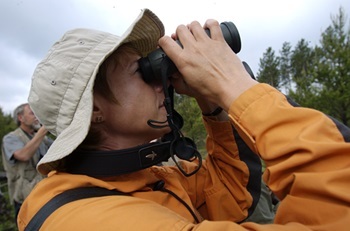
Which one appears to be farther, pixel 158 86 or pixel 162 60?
pixel 158 86

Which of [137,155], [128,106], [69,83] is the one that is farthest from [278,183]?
[69,83]

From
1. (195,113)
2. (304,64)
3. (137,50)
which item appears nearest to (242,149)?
(137,50)

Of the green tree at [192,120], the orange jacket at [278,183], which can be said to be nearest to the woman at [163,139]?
the orange jacket at [278,183]

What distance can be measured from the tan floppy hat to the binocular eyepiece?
0.14m

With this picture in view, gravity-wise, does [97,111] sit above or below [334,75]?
above

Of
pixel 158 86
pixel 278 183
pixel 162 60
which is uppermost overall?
pixel 162 60

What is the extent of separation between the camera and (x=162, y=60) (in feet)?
4.27

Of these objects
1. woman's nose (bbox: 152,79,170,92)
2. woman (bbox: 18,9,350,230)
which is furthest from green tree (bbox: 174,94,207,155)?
woman's nose (bbox: 152,79,170,92)

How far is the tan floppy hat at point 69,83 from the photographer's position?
116cm

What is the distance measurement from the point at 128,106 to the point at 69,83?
265mm

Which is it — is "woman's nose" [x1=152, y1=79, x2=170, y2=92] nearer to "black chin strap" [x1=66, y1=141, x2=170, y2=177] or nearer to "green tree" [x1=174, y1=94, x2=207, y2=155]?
"black chin strap" [x1=66, y1=141, x2=170, y2=177]

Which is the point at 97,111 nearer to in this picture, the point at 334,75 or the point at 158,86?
the point at 158,86

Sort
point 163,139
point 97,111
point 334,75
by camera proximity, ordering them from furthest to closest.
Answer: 1. point 334,75
2. point 163,139
3. point 97,111

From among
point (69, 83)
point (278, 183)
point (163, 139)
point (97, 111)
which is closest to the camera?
point (278, 183)
